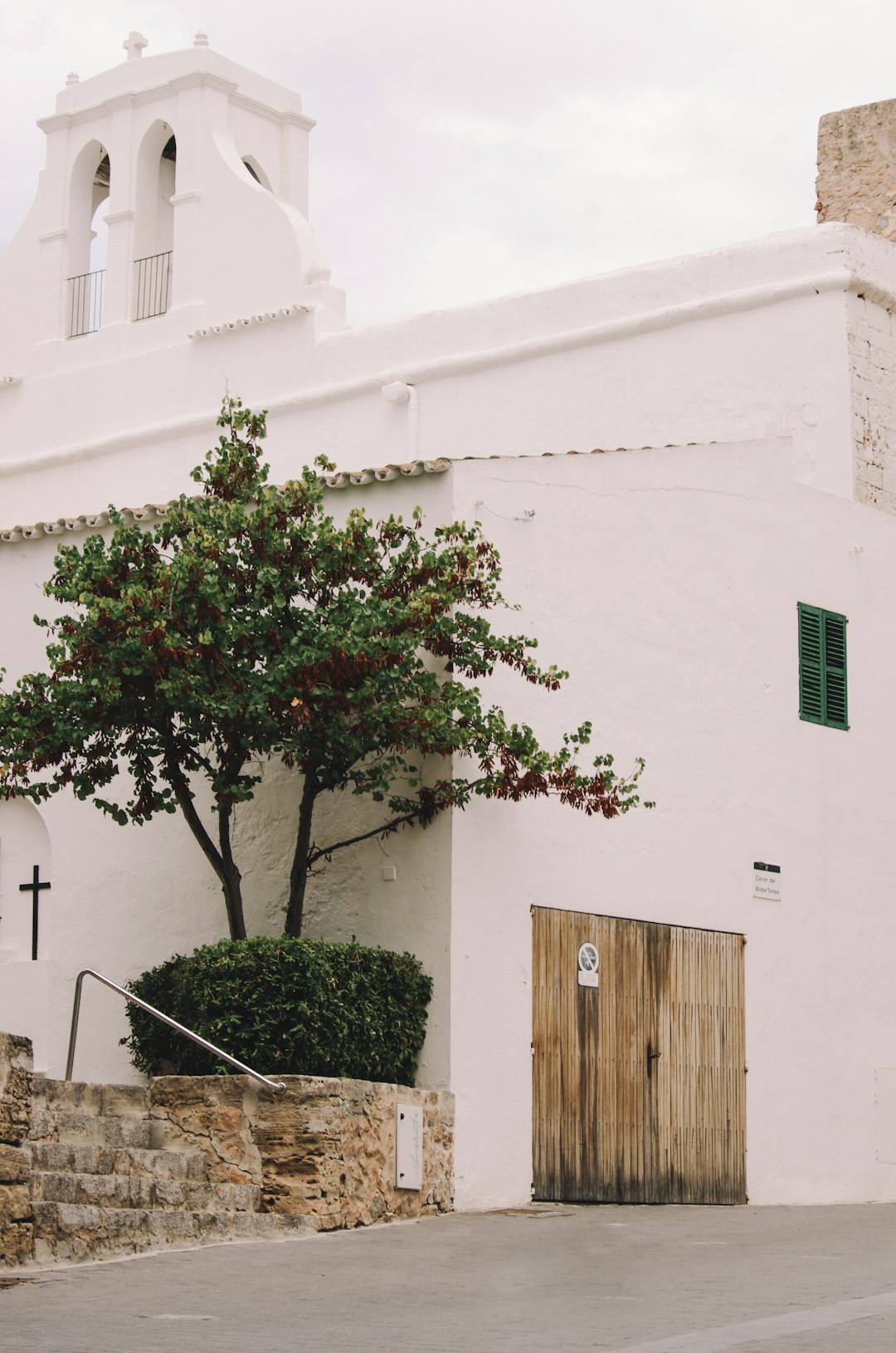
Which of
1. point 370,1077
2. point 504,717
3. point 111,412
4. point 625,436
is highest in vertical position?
point 111,412

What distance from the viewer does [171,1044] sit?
1367 cm

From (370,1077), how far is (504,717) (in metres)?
2.71

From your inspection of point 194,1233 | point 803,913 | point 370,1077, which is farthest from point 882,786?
point 194,1233

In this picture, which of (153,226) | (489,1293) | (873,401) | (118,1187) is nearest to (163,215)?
(153,226)

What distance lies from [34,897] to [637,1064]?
16.0ft

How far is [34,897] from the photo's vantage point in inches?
631

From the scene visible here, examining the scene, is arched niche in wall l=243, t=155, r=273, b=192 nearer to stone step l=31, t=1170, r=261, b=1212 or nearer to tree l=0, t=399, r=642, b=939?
tree l=0, t=399, r=642, b=939

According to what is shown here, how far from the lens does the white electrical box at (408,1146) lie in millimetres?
13117

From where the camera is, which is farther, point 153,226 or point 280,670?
point 153,226

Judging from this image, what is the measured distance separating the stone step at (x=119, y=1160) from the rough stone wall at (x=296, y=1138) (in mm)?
191

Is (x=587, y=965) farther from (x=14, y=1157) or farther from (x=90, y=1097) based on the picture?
(x=14, y=1157)

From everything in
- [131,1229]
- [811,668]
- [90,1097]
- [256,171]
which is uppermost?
[256,171]

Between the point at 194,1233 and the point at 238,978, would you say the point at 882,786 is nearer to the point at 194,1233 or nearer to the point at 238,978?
the point at 238,978

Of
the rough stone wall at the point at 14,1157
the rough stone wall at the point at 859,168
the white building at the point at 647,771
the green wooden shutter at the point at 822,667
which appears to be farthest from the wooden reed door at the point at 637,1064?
the rough stone wall at the point at 859,168
